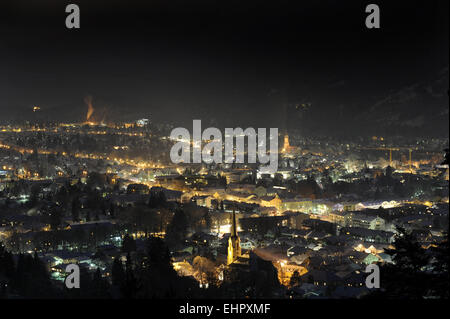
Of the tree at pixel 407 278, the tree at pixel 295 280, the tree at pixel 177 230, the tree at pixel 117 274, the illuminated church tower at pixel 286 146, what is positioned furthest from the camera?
the illuminated church tower at pixel 286 146

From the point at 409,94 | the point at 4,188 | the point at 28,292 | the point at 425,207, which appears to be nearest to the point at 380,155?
the point at 409,94

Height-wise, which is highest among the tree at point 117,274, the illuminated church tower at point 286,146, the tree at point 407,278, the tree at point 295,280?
the illuminated church tower at point 286,146

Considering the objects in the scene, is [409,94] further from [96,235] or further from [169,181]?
[96,235]

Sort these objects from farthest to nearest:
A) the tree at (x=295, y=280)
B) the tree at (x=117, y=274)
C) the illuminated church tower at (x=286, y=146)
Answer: the illuminated church tower at (x=286, y=146) → the tree at (x=295, y=280) → the tree at (x=117, y=274)

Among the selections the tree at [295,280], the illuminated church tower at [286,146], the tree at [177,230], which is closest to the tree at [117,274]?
the tree at [295,280]

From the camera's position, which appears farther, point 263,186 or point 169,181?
point 169,181

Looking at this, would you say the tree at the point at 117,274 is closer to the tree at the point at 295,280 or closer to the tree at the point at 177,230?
the tree at the point at 295,280

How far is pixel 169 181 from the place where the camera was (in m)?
22.8

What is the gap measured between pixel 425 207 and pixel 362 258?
6.31 metres

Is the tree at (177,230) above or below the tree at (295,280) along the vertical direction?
above

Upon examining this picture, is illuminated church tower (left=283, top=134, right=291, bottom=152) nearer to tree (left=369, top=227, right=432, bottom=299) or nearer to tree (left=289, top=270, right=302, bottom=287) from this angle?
tree (left=289, top=270, right=302, bottom=287)

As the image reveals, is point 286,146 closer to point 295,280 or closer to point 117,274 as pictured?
point 295,280

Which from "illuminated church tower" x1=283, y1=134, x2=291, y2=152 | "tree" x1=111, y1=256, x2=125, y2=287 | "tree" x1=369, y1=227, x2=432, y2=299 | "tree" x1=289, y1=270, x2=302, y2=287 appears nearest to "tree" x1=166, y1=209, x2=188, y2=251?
"tree" x1=111, y1=256, x2=125, y2=287

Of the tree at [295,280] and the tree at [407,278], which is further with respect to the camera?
the tree at [295,280]
